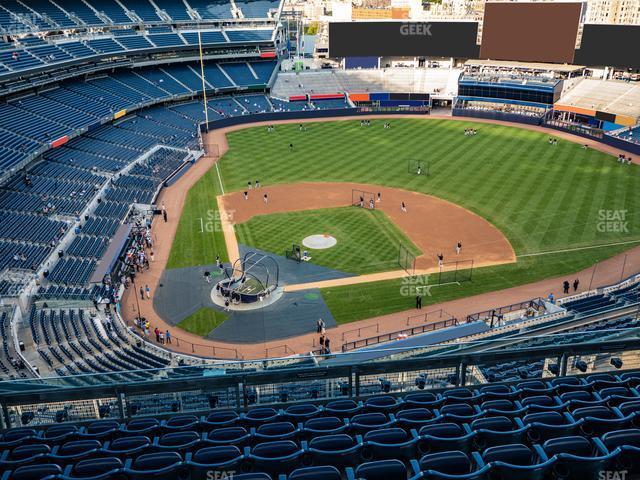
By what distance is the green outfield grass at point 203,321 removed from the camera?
30431 millimetres

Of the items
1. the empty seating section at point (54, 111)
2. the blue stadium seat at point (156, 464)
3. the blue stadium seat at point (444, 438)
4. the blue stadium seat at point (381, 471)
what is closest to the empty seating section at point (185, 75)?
the empty seating section at point (54, 111)

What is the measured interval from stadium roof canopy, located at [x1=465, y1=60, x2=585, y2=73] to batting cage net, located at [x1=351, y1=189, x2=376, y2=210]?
157 ft

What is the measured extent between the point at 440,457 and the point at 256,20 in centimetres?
9131

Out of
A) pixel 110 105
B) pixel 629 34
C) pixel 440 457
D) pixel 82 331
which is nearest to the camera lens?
pixel 440 457

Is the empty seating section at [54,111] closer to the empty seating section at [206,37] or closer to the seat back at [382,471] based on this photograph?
the empty seating section at [206,37]

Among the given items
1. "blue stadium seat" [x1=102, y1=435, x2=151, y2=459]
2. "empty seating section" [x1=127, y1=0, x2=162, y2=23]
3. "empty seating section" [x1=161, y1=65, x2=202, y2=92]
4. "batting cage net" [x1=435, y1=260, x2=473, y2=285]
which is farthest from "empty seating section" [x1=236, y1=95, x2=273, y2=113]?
"blue stadium seat" [x1=102, y1=435, x2=151, y2=459]

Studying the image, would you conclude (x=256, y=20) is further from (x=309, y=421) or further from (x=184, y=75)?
(x=309, y=421)

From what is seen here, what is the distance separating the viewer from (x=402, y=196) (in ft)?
161

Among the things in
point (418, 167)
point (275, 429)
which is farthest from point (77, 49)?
point (275, 429)

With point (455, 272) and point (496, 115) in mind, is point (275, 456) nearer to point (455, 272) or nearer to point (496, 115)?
point (455, 272)

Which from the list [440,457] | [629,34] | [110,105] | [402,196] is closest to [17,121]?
[110,105]

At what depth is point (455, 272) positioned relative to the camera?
3584 cm

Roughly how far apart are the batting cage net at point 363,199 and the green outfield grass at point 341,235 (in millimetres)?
887

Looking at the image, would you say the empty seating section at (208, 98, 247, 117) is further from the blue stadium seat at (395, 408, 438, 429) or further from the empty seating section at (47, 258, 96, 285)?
the blue stadium seat at (395, 408, 438, 429)
